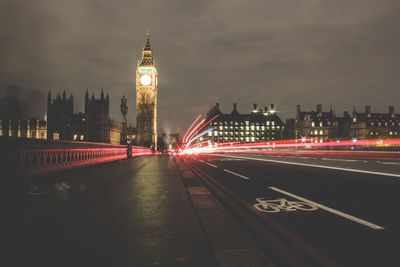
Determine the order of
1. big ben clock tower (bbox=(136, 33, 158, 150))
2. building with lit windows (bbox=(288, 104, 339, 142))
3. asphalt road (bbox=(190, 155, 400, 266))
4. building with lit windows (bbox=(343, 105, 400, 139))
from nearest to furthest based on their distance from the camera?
asphalt road (bbox=(190, 155, 400, 266)), building with lit windows (bbox=(343, 105, 400, 139)), building with lit windows (bbox=(288, 104, 339, 142)), big ben clock tower (bbox=(136, 33, 158, 150))

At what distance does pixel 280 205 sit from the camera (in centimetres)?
838

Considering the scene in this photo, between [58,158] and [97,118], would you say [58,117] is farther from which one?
[58,158]

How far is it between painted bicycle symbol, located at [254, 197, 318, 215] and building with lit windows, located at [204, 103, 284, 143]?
591 feet

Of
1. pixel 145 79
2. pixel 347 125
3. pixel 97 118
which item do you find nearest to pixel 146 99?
pixel 145 79

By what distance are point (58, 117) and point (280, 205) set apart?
13953 cm

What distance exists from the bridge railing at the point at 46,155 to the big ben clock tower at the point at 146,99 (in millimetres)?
134007

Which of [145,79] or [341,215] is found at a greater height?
[145,79]

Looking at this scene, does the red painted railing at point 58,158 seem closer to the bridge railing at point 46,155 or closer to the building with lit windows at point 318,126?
the bridge railing at point 46,155

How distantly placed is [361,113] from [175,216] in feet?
531

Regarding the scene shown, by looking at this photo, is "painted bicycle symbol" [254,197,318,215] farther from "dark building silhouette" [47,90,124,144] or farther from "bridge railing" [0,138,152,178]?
"dark building silhouette" [47,90,124,144]

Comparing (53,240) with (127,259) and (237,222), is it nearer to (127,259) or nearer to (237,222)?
(127,259)

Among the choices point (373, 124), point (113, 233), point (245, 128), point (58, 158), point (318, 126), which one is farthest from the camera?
point (245, 128)

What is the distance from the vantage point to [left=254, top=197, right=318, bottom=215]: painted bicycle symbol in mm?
7898

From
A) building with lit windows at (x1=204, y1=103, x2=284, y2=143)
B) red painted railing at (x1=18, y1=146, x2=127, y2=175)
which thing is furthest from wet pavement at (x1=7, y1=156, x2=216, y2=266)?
building with lit windows at (x1=204, y1=103, x2=284, y2=143)
